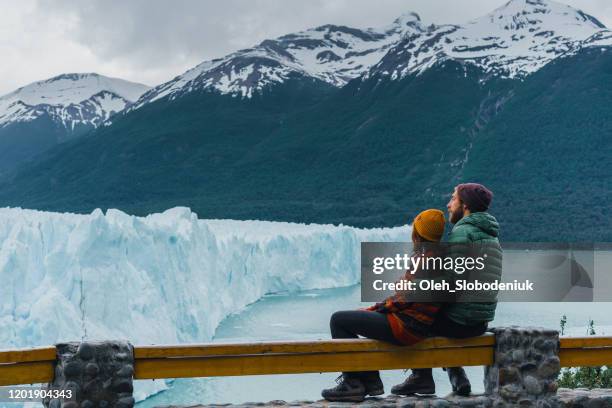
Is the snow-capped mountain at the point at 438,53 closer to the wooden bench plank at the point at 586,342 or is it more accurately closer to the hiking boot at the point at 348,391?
the wooden bench plank at the point at 586,342

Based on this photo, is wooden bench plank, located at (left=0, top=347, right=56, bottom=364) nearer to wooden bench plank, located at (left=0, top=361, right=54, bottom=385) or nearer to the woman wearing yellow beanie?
wooden bench plank, located at (left=0, top=361, right=54, bottom=385)

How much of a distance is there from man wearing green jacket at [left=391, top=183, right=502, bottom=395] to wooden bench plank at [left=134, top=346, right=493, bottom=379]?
0.09m

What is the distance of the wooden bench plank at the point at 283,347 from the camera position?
303cm

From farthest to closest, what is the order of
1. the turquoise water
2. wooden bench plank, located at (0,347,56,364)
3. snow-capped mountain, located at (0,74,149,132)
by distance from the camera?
snow-capped mountain, located at (0,74,149,132)
the turquoise water
wooden bench plank, located at (0,347,56,364)

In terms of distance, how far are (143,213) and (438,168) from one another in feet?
68.6

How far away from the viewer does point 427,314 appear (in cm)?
309

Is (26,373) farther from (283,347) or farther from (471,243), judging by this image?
(471,243)

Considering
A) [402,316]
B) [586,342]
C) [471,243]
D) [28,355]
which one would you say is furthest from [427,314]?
[28,355]

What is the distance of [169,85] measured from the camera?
97000 mm

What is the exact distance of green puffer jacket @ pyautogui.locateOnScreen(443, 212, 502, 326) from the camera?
122 inches

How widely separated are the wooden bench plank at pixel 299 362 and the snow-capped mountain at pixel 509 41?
226 feet

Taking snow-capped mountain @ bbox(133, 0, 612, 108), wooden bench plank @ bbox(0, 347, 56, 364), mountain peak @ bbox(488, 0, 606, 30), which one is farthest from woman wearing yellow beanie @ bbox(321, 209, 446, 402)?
mountain peak @ bbox(488, 0, 606, 30)

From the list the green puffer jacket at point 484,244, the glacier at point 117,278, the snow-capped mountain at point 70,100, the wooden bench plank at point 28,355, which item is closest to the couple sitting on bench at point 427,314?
the green puffer jacket at point 484,244

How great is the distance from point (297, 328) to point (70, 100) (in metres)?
136
